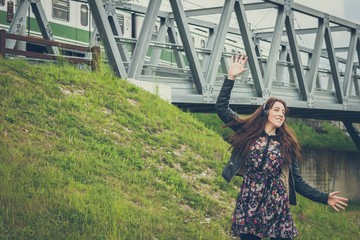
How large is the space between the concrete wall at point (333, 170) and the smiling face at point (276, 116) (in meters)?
16.1

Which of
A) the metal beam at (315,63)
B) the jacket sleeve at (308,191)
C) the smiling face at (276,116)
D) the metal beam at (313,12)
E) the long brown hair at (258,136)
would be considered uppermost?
the metal beam at (313,12)

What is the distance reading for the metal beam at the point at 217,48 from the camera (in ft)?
44.4

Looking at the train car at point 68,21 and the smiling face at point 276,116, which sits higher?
the train car at point 68,21

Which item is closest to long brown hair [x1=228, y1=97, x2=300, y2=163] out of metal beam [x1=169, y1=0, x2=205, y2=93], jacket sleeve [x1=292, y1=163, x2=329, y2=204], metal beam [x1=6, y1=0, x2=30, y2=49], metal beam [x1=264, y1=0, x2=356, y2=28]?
jacket sleeve [x1=292, y1=163, x2=329, y2=204]

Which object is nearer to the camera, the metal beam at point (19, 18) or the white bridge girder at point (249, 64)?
the white bridge girder at point (249, 64)

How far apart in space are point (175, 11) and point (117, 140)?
5515 millimetres

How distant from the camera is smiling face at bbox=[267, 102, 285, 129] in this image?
4637 millimetres

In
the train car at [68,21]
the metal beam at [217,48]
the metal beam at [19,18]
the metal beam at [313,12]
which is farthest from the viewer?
the train car at [68,21]

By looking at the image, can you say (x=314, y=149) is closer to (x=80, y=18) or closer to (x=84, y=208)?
(x=80, y=18)

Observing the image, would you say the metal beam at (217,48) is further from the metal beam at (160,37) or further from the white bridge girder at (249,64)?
the metal beam at (160,37)

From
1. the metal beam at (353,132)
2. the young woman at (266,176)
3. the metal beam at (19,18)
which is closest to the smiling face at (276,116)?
the young woman at (266,176)

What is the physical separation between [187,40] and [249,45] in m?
2.79

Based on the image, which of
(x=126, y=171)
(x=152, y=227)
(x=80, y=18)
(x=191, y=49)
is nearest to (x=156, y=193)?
(x=126, y=171)

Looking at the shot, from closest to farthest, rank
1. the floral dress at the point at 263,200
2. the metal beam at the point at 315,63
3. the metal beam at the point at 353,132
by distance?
the floral dress at the point at 263,200, the metal beam at the point at 315,63, the metal beam at the point at 353,132
